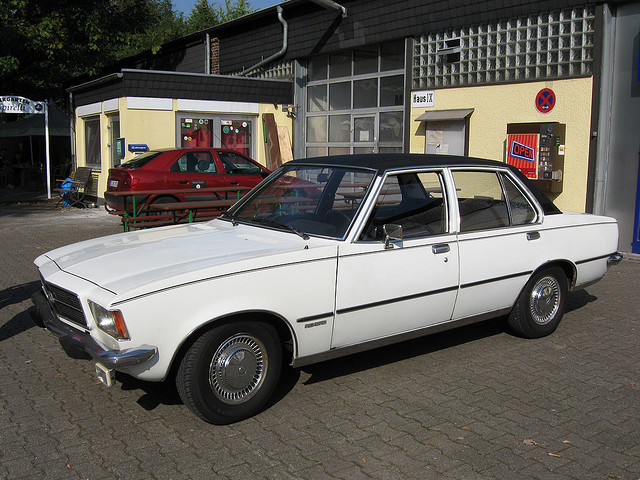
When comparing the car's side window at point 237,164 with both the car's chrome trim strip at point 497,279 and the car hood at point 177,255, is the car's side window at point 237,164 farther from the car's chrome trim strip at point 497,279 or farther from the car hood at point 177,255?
the car's chrome trim strip at point 497,279

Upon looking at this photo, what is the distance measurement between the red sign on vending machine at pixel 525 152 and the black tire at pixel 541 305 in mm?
5083

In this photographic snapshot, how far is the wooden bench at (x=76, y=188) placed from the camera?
1709cm

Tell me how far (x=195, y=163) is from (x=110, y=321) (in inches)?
385

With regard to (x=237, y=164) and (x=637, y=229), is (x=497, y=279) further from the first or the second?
(x=237, y=164)

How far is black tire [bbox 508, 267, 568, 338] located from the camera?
5.50m

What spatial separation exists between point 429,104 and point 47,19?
1397 cm

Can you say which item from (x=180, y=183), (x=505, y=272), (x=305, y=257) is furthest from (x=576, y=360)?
(x=180, y=183)

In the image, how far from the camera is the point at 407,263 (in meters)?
4.54

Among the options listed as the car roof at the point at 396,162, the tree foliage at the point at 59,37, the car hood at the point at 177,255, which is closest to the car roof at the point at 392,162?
the car roof at the point at 396,162

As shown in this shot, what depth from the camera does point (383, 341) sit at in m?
4.56

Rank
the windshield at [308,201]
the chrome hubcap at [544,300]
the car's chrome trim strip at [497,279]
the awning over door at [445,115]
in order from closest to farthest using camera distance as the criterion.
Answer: the windshield at [308,201]
the car's chrome trim strip at [497,279]
the chrome hubcap at [544,300]
the awning over door at [445,115]

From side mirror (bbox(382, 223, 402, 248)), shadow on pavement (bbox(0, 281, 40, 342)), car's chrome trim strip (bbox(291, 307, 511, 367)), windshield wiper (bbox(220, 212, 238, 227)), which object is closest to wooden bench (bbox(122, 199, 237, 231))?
shadow on pavement (bbox(0, 281, 40, 342))

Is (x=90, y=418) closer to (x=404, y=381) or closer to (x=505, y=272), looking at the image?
(x=404, y=381)

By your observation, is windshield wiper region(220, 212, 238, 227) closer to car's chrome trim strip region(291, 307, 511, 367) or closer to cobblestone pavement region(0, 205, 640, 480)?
cobblestone pavement region(0, 205, 640, 480)
